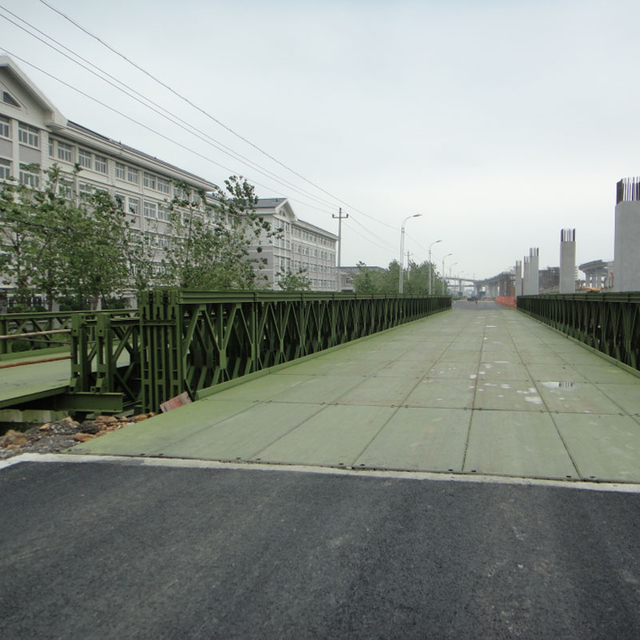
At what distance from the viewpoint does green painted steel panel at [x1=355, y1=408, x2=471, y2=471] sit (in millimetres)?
5598

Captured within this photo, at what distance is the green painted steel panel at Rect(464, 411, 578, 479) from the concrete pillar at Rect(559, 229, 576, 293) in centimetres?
3661

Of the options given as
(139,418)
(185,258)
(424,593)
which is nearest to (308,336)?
(139,418)

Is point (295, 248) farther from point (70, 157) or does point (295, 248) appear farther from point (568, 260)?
point (568, 260)

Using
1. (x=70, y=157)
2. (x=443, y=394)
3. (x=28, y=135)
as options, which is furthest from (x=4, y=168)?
(x=443, y=394)

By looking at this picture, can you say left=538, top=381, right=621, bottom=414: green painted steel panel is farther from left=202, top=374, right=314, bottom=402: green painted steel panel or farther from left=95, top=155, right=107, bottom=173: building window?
left=95, top=155, right=107, bottom=173: building window

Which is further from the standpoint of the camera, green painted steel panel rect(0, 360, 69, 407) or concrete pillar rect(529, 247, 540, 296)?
concrete pillar rect(529, 247, 540, 296)

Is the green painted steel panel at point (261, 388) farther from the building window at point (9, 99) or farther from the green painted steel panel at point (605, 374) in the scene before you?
the building window at point (9, 99)

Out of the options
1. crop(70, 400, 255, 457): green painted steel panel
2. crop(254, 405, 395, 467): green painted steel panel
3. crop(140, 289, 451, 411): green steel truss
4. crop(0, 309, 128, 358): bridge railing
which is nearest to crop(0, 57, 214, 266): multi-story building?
crop(0, 309, 128, 358): bridge railing

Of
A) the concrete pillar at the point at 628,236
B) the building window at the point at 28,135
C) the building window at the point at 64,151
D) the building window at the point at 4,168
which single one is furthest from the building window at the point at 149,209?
the concrete pillar at the point at 628,236

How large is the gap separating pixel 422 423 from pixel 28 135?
134 feet

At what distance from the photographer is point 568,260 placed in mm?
40688

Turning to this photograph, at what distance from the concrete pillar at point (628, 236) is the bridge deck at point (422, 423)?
6.95 m

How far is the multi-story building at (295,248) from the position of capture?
270 ft

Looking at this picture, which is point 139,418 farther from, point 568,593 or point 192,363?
point 568,593
